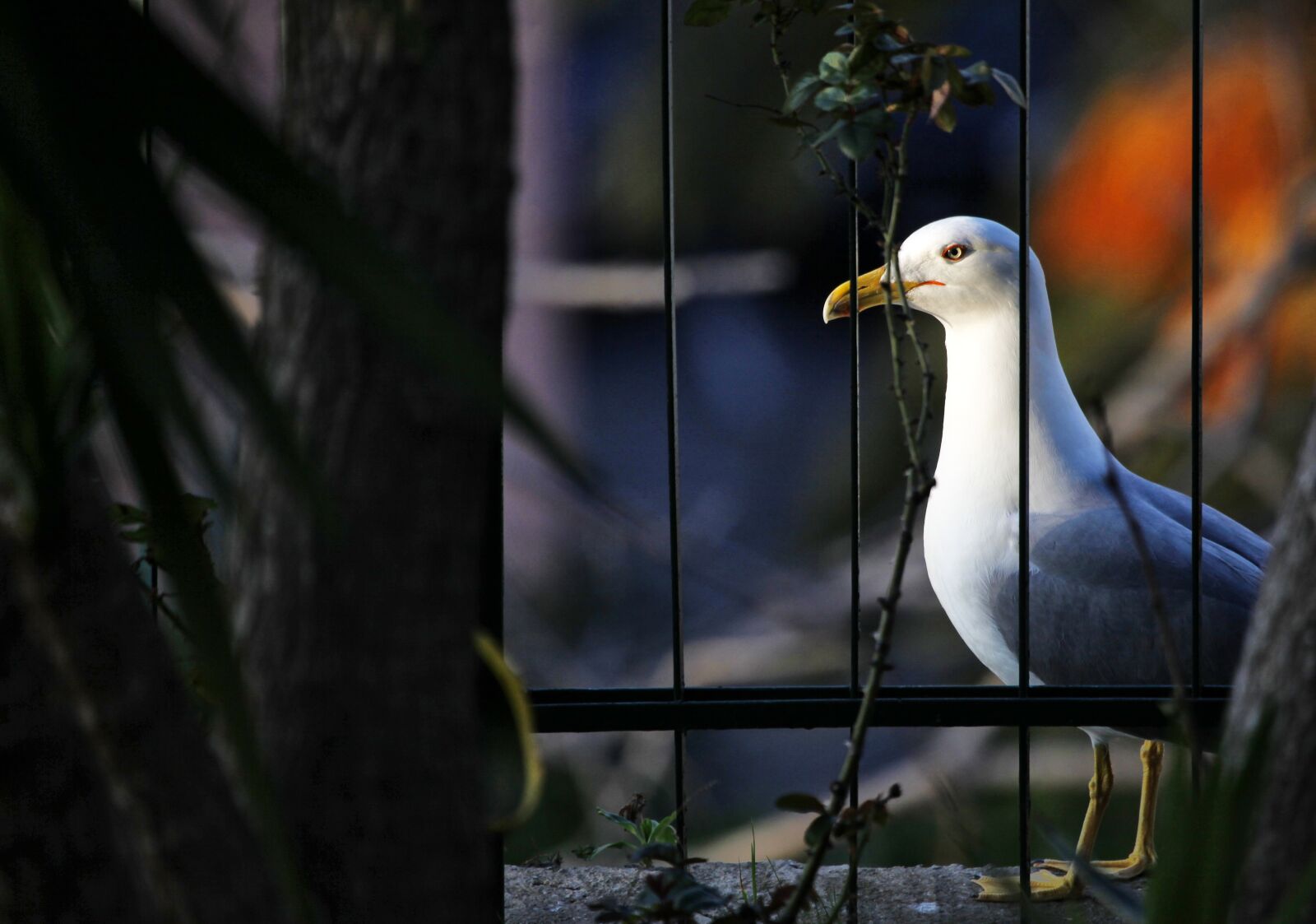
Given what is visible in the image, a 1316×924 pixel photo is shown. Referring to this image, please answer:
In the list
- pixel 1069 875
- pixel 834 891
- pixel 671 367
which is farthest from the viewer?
pixel 1069 875

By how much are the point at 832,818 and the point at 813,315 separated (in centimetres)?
230

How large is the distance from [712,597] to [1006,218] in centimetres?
119

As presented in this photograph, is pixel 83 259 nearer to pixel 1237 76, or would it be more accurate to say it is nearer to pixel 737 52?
pixel 737 52

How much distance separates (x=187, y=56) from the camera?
262mm

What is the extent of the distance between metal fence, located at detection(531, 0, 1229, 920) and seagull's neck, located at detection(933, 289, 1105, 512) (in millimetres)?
425

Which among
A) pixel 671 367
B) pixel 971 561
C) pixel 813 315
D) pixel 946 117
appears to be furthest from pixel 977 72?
pixel 813 315

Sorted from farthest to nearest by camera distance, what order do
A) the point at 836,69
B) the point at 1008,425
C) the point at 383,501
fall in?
1. the point at 1008,425
2. the point at 836,69
3. the point at 383,501

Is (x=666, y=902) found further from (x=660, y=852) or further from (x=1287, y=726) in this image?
(x=1287, y=726)

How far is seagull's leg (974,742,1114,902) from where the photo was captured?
1.54 meters

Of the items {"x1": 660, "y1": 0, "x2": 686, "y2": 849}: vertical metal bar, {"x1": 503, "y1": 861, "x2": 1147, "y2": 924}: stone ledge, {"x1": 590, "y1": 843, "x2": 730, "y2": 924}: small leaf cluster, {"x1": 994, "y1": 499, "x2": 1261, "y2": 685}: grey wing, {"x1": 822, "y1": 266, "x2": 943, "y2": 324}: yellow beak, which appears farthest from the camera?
{"x1": 822, "y1": 266, "x2": 943, "y2": 324}: yellow beak

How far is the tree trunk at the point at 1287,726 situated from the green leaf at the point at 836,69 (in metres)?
0.57

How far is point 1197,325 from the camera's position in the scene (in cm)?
136

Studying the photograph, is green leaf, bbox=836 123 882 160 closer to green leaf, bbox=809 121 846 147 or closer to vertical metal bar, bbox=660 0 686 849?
green leaf, bbox=809 121 846 147

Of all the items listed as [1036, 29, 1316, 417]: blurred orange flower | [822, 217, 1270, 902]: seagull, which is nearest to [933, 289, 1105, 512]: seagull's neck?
[822, 217, 1270, 902]: seagull
